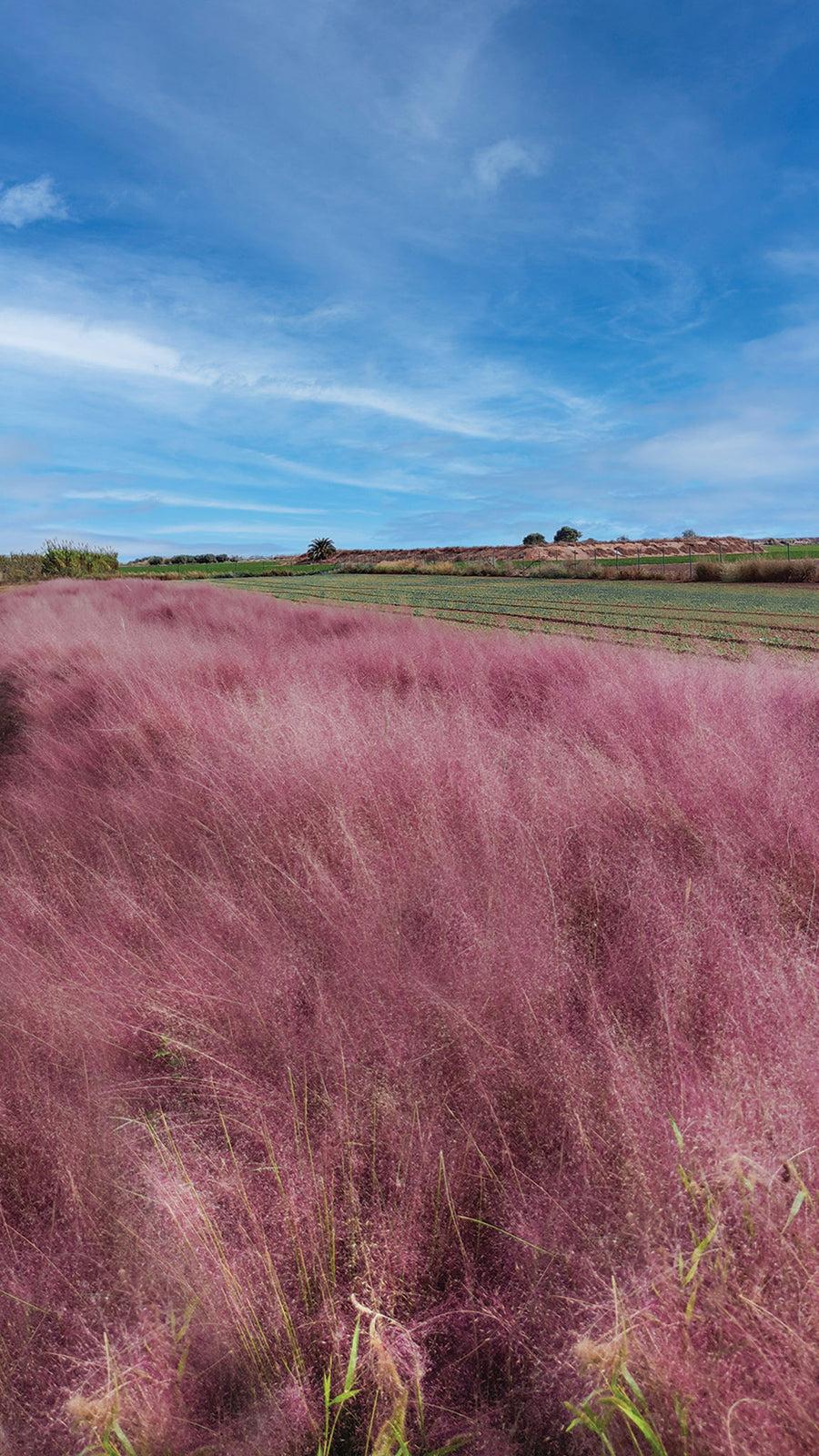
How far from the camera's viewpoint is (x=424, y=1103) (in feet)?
4.98

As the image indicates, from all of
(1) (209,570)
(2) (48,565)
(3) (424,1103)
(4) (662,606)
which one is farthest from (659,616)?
(1) (209,570)

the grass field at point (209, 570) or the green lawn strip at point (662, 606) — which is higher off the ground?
the grass field at point (209, 570)

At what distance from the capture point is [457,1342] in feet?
3.84

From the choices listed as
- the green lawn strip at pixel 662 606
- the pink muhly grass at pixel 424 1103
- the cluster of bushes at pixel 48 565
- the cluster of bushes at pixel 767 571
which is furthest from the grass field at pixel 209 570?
the pink muhly grass at pixel 424 1103

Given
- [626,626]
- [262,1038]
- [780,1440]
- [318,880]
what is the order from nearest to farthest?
1. [780,1440]
2. [262,1038]
3. [318,880]
4. [626,626]

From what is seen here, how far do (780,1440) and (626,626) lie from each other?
288 inches

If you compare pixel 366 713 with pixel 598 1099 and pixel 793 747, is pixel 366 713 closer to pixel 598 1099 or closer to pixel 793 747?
pixel 793 747

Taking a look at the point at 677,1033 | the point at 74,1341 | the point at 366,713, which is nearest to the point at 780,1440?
the point at 677,1033

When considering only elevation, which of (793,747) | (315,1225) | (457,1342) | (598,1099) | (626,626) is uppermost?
(626,626)

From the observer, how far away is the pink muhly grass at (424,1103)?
1050mm

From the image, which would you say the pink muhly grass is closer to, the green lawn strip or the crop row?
the crop row

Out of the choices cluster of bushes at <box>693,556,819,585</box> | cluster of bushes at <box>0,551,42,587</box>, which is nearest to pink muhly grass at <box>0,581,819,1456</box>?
cluster of bushes at <box>693,556,819,585</box>

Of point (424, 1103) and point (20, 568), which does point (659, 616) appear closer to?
point (424, 1103)

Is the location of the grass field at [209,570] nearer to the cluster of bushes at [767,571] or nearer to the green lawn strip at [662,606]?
the cluster of bushes at [767,571]
